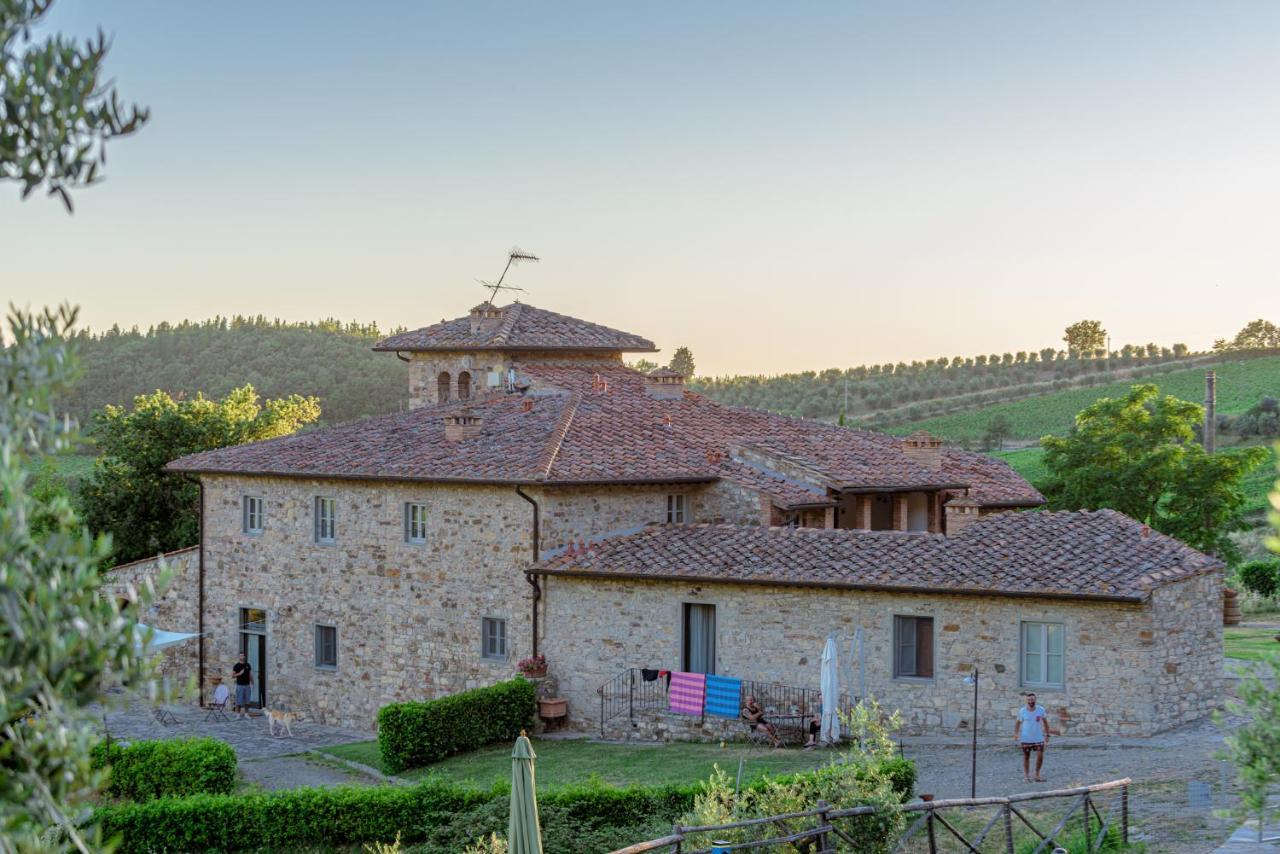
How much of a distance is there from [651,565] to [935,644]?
4854 mm

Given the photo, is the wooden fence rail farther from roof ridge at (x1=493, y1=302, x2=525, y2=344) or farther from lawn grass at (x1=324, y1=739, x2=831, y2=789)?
roof ridge at (x1=493, y1=302, x2=525, y2=344)

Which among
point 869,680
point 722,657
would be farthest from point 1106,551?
point 722,657

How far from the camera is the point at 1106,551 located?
74.4ft

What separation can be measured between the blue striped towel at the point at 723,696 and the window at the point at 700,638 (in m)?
0.50

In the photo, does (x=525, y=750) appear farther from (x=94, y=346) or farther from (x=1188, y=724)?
(x=94, y=346)

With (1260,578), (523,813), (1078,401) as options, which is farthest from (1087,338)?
(523,813)

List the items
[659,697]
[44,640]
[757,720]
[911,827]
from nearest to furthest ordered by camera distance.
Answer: [44,640] → [911,827] → [757,720] → [659,697]

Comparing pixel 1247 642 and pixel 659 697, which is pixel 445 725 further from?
pixel 1247 642

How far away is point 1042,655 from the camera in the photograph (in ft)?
71.5

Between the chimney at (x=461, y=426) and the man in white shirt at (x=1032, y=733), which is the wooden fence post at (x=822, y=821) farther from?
the chimney at (x=461, y=426)

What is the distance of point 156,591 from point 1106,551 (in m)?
18.9

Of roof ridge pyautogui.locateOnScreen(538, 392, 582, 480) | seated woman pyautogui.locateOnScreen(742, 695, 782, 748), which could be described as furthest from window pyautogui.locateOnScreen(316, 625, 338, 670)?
seated woman pyautogui.locateOnScreen(742, 695, 782, 748)

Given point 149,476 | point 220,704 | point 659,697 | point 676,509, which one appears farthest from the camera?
point 149,476

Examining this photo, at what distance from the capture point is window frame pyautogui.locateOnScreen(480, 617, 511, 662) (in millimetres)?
26047
